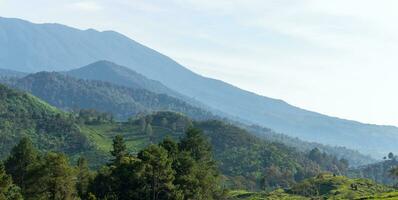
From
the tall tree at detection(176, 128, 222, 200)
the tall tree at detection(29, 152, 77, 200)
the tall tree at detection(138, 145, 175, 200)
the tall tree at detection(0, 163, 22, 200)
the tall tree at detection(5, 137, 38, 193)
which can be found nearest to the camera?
the tall tree at detection(0, 163, 22, 200)

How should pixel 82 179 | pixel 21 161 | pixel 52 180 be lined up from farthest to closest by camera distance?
1. pixel 82 179
2. pixel 21 161
3. pixel 52 180

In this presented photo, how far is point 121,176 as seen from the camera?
94812 millimetres

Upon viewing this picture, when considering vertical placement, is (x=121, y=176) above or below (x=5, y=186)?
above

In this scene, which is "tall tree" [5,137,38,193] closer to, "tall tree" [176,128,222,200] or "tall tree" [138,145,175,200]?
"tall tree" [138,145,175,200]

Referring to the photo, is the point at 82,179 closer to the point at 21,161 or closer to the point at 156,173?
the point at 21,161

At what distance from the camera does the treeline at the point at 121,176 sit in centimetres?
9250

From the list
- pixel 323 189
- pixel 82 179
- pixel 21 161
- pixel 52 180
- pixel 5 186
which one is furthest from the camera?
pixel 323 189

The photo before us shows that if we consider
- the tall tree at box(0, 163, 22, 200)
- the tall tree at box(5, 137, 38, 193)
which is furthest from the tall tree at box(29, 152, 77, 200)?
the tall tree at box(0, 163, 22, 200)

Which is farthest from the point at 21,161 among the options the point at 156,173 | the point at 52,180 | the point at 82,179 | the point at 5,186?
the point at 156,173

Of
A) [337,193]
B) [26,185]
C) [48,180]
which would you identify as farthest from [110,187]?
[337,193]

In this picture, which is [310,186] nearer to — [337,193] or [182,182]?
[337,193]

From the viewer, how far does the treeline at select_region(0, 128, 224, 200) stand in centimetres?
9250

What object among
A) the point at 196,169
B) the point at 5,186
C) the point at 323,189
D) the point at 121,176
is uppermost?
the point at 196,169

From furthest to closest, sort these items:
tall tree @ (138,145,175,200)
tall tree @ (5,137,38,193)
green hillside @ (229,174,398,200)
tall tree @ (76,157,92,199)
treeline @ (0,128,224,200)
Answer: green hillside @ (229,174,398,200)
tall tree @ (76,157,92,199)
tall tree @ (5,137,38,193)
treeline @ (0,128,224,200)
tall tree @ (138,145,175,200)
